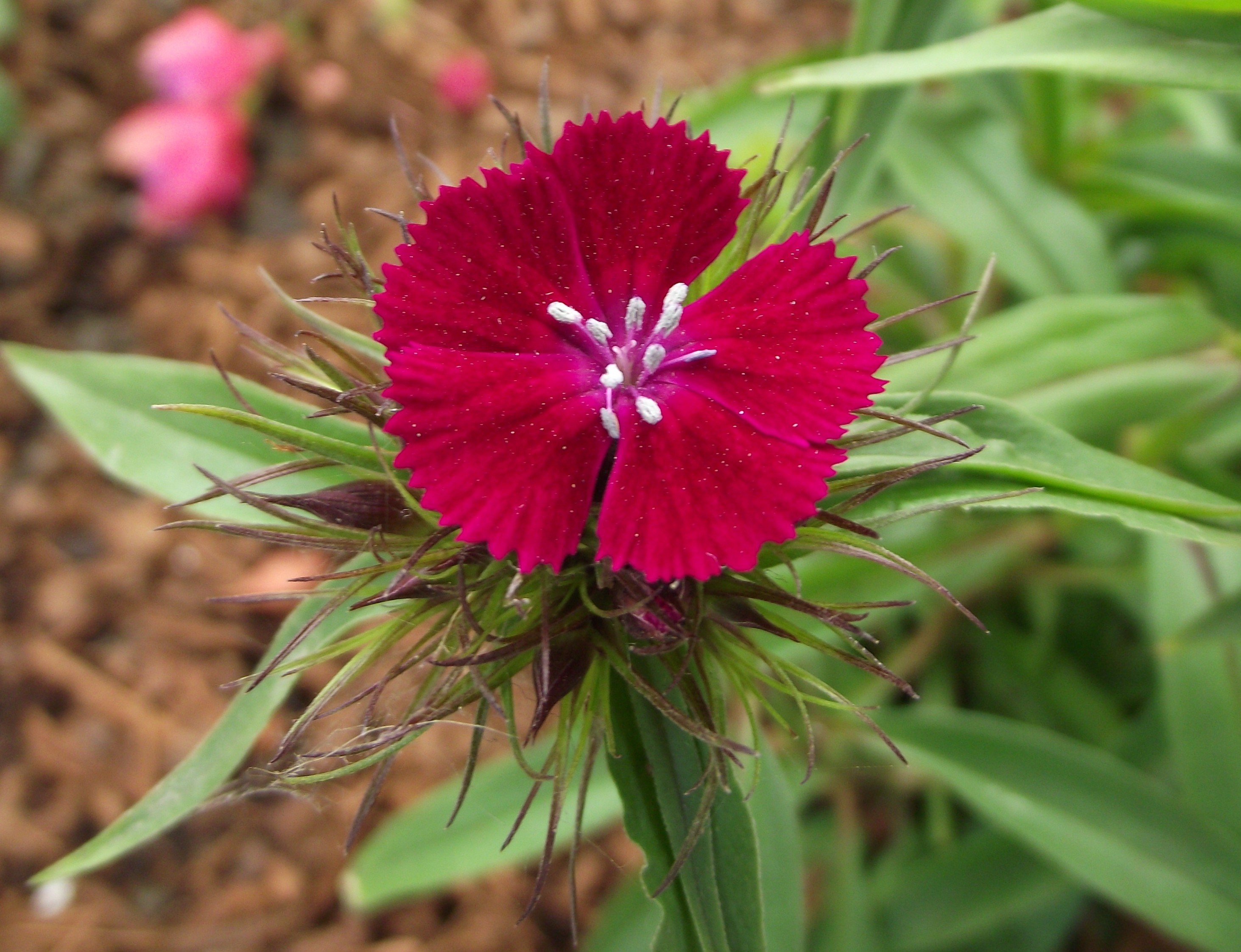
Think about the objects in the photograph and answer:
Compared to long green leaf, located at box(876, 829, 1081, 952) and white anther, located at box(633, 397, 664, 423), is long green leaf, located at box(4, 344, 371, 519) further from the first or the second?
long green leaf, located at box(876, 829, 1081, 952)

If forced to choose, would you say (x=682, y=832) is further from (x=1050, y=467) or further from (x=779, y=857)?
(x=1050, y=467)

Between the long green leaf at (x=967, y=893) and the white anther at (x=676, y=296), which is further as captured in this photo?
the long green leaf at (x=967, y=893)

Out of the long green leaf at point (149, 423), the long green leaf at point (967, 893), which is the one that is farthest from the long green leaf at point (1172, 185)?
the long green leaf at point (149, 423)

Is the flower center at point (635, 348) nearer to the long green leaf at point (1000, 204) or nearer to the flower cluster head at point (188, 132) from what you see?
the long green leaf at point (1000, 204)

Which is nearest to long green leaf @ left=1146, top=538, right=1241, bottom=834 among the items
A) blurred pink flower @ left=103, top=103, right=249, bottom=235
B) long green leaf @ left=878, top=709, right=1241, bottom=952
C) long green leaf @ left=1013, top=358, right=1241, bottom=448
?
long green leaf @ left=878, top=709, right=1241, bottom=952

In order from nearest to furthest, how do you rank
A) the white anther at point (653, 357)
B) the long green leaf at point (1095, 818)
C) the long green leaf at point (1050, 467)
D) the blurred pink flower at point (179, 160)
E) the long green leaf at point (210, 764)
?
the white anther at point (653, 357)
the long green leaf at point (1050, 467)
the long green leaf at point (210, 764)
the long green leaf at point (1095, 818)
the blurred pink flower at point (179, 160)

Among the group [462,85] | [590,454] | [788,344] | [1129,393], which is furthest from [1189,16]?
[462,85]

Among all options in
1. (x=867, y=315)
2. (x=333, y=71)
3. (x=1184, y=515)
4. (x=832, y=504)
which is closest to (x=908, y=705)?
(x=1184, y=515)

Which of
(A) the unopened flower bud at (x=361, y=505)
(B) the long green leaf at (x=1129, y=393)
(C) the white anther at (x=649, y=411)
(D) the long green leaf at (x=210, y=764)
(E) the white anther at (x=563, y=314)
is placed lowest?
(B) the long green leaf at (x=1129, y=393)
